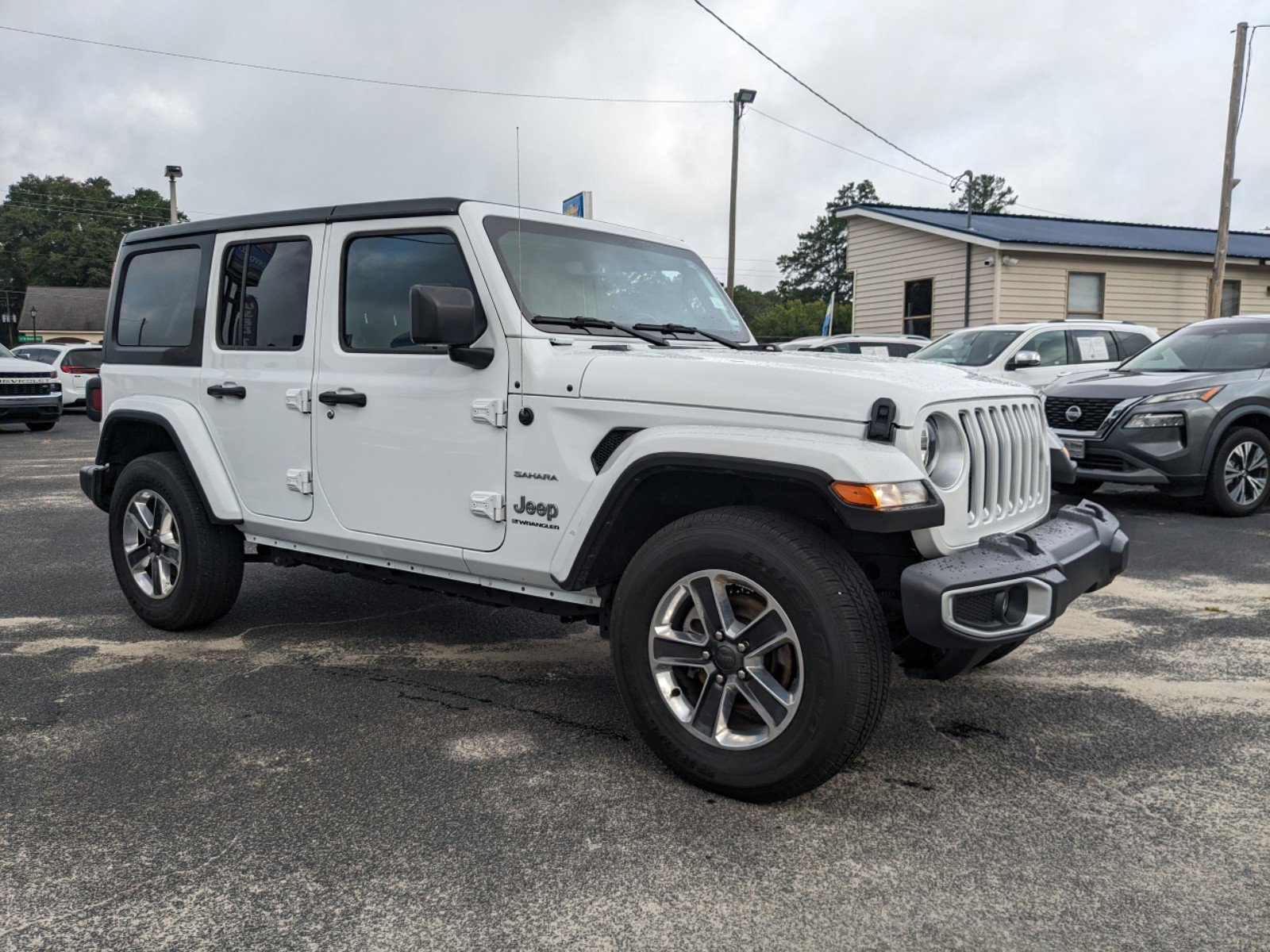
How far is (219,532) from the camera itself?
4.83 meters

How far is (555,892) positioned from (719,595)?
99cm

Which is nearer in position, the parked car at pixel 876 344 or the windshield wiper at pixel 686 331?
the windshield wiper at pixel 686 331

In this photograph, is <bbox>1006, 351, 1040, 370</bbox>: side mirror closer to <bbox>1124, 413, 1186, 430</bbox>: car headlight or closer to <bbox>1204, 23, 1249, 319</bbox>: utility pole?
<bbox>1124, 413, 1186, 430</bbox>: car headlight

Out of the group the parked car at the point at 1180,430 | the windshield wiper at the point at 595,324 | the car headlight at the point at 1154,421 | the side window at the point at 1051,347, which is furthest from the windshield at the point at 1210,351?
the windshield wiper at the point at 595,324

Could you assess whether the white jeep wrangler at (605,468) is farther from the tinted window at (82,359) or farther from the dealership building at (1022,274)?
the tinted window at (82,359)

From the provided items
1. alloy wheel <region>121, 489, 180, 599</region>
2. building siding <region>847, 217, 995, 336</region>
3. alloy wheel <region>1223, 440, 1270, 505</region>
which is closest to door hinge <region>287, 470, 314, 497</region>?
alloy wheel <region>121, 489, 180, 599</region>

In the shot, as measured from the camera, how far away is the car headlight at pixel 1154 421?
828cm

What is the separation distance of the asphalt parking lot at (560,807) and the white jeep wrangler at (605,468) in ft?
1.11

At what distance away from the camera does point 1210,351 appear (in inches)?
363

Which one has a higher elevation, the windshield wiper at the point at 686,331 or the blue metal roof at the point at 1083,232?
the blue metal roof at the point at 1083,232

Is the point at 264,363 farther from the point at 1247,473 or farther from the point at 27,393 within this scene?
the point at 27,393

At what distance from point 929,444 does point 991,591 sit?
491mm

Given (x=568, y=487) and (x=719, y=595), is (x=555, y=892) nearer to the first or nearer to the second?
(x=719, y=595)

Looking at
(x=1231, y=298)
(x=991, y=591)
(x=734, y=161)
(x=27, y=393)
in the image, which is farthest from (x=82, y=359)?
(x=1231, y=298)
